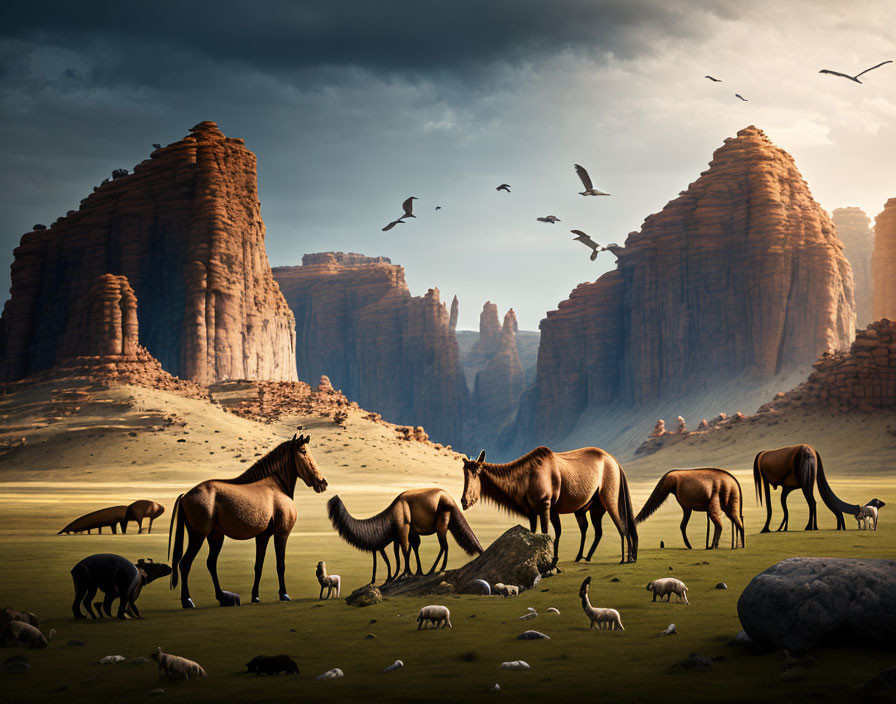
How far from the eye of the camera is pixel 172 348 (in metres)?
118

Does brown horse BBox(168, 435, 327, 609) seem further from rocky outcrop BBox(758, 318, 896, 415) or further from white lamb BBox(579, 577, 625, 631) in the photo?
rocky outcrop BBox(758, 318, 896, 415)

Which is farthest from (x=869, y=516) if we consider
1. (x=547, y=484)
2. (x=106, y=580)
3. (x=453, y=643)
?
(x=106, y=580)

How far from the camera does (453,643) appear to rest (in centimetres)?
958

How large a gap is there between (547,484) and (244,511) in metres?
5.57

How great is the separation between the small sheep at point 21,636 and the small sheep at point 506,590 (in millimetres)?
6358

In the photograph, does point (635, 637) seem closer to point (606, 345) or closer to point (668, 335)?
point (668, 335)

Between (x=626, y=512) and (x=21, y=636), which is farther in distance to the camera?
(x=626, y=512)

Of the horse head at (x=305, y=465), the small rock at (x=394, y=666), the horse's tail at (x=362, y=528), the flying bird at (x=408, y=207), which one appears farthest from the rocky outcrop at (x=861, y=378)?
the small rock at (x=394, y=666)

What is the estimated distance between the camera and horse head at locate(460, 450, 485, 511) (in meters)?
15.2

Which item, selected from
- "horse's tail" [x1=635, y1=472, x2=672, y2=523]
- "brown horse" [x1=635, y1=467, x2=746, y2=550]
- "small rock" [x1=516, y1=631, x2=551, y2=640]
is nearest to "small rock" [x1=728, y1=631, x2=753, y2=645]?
"small rock" [x1=516, y1=631, x2=551, y2=640]

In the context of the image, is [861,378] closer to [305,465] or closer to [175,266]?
Result: [305,465]

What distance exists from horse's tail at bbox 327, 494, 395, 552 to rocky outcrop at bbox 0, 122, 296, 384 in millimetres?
100152

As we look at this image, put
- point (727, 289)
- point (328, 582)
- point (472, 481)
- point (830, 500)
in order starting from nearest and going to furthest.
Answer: point (328, 582) < point (472, 481) < point (830, 500) < point (727, 289)

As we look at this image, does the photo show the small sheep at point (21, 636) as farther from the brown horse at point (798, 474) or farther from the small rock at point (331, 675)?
the brown horse at point (798, 474)
